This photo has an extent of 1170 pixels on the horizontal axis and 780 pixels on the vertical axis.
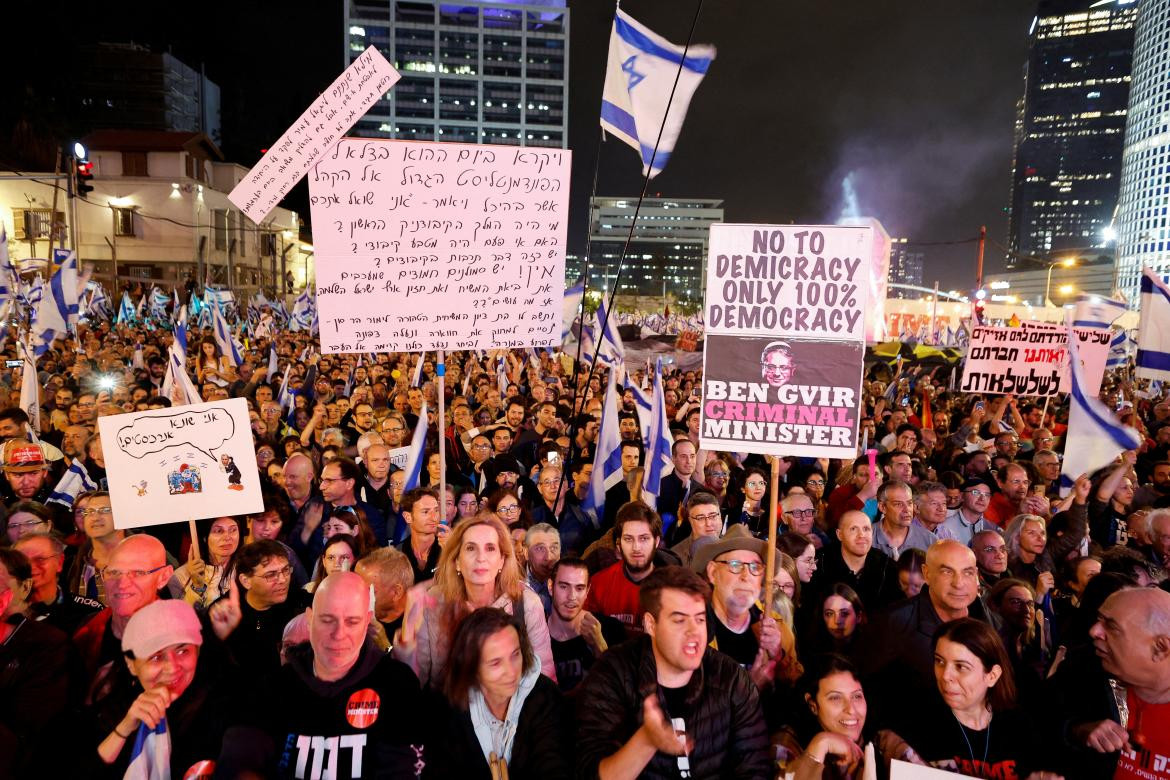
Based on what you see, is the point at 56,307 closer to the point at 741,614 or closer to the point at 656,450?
the point at 656,450

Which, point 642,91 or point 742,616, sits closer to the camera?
point 742,616

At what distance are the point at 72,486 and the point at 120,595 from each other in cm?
318

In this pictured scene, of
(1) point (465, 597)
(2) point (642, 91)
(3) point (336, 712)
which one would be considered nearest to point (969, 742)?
(1) point (465, 597)

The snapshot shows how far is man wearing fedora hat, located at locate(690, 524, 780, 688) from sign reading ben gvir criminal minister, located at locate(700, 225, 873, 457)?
569mm

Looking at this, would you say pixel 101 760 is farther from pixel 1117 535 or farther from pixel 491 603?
pixel 1117 535

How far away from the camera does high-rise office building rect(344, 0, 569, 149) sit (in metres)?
112

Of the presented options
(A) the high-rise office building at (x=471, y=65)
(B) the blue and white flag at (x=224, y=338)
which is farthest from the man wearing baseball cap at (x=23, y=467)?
(A) the high-rise office building at (x=471, y=65)

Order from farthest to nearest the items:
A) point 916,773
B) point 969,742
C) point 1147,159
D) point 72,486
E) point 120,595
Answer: point 1147,159 < point 72,486 < point 120,595 < point 969,742 < point 916,773

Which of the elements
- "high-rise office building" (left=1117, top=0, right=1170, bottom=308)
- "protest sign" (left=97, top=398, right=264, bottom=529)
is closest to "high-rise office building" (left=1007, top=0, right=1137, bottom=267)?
"high-rise office building" (left=1117, top=0, right=1170, bottom=308)

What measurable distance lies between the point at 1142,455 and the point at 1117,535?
409cm

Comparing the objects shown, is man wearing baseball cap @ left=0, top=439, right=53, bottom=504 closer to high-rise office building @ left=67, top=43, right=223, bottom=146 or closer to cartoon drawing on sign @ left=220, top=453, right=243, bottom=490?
cartoon drawing on sign @ left=220, top=453, right=243, bottom=490

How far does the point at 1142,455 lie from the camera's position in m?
9.27

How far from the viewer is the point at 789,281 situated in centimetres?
393

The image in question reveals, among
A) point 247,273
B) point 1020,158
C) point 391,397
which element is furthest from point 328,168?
point 1020,158
